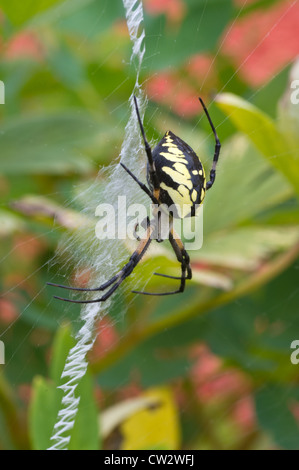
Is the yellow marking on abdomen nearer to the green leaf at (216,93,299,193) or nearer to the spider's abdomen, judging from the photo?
the spider's abdomen

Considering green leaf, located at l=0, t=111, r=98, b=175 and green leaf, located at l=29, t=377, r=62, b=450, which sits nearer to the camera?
green leaf, located at l=29, t=377, r=62, b=450

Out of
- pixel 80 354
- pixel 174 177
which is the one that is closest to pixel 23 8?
pixel 174 177

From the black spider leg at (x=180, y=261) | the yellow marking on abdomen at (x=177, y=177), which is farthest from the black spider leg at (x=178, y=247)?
the yellow marking on abdomen at (x=177, y=177)

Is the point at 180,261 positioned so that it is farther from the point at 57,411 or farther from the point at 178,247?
the point at 57,411

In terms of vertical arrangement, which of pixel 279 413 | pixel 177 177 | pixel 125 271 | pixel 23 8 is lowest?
pixel 279 413

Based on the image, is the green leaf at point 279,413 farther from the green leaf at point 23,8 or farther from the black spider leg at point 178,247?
the green leaf at point 23,8

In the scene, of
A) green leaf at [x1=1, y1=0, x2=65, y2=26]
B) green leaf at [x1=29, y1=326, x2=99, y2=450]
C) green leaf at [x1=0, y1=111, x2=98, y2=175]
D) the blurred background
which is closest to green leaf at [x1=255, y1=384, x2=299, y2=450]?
the blurred background
